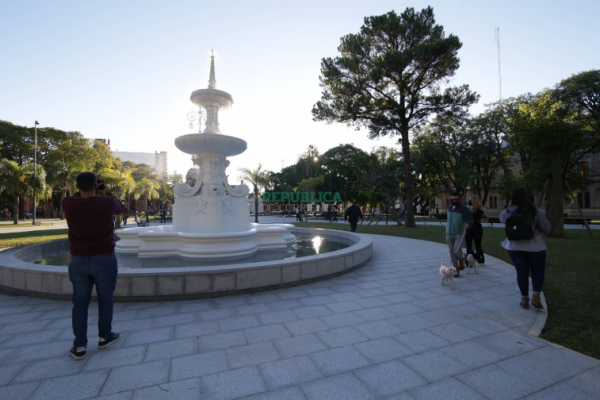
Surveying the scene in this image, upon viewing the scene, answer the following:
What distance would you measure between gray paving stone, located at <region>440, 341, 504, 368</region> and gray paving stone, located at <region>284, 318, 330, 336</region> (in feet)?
4.40

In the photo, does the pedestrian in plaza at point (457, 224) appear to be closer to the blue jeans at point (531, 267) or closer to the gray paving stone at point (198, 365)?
the blue jeans at point (531, 267)

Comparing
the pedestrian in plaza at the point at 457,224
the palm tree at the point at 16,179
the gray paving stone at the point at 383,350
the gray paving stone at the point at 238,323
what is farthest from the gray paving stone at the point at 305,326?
the palm tree at the point at 16,179

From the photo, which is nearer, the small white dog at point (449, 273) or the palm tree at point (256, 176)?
the small white dog at point (449, 273)

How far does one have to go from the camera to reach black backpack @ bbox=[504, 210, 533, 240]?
401 cm

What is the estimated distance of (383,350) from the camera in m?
3.01

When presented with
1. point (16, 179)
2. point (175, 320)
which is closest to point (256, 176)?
point (16, 179)

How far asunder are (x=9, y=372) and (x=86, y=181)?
1797 millimetres

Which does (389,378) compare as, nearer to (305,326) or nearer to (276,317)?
(305,326)

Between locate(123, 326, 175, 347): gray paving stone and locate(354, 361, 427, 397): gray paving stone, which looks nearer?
locate(354, 361, 427, 397): gray paving stone

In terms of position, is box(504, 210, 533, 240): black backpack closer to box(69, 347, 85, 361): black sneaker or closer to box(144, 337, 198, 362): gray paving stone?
box(144, 337, 198, 362): gray paving stone

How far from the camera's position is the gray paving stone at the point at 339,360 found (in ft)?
8.75

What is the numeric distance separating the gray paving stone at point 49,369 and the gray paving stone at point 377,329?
287cm

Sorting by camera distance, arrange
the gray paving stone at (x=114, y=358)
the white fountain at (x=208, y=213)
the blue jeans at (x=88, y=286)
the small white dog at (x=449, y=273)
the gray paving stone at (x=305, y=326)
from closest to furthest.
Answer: the gray paving stone at (x=114, y=358) < the blue jeans at (x=88, y=286) < the gray paving stone at (x=305, y=326) < the small white dog at (x=449, y=273) < the white fountain at (x=208, y=213)

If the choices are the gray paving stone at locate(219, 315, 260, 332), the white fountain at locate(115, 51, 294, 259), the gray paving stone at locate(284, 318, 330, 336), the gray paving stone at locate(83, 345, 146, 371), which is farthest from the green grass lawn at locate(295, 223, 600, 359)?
the white fountain at locate(115, 51, 294, 259)
